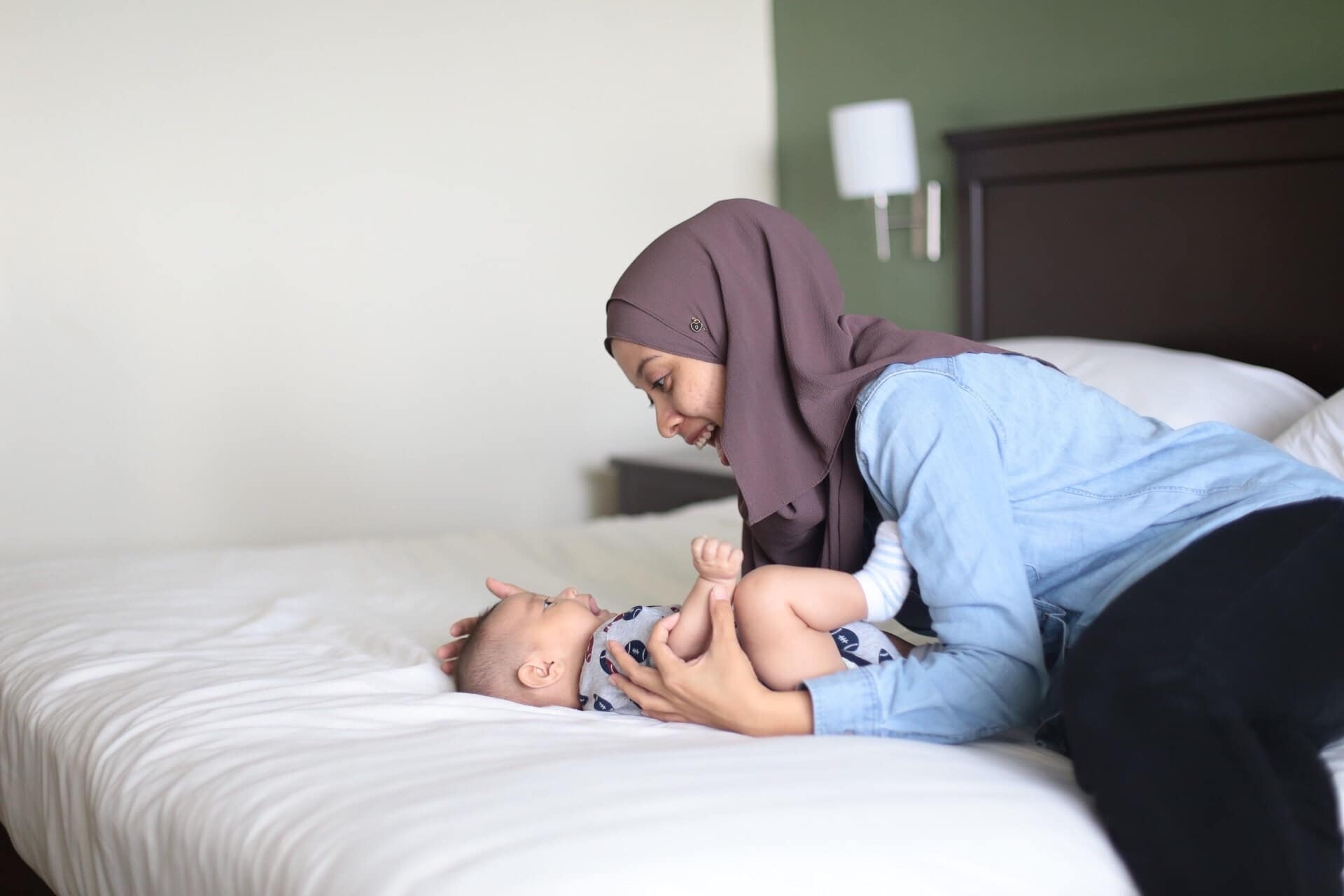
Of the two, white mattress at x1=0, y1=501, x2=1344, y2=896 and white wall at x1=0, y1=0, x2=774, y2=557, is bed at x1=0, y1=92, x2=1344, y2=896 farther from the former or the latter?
white wall at x1=0, y1=0, x2=774, y2=557

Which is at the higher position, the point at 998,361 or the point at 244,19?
the point at 244,19

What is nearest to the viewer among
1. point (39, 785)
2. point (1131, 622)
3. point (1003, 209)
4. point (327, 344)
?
point (1131, 622)

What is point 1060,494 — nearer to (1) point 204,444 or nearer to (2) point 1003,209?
(2) point 1003,209

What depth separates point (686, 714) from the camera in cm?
132

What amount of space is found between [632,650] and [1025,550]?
0.44 meters

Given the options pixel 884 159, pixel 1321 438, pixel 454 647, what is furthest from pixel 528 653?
pixel 884 159

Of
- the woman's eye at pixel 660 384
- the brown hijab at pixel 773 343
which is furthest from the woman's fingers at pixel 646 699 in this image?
the woman's eye at pixel 660 384

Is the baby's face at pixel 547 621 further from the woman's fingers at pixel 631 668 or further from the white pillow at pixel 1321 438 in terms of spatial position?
the white pillow at pixel 1321 438

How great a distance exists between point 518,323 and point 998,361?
7.31ft

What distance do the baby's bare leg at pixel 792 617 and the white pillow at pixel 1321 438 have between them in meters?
0.94

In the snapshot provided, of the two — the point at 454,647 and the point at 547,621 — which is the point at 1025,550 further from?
the point at 454,647

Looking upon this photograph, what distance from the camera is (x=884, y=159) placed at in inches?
119

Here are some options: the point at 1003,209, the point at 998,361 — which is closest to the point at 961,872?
the point at 998,361

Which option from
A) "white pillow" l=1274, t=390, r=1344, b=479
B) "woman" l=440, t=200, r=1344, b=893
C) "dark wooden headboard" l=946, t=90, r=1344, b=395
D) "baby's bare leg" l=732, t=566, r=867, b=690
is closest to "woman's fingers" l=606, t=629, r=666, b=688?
"woman" l=440, t=200, r=1344, b=893
